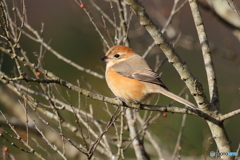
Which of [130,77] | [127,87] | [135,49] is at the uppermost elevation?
[135,49]

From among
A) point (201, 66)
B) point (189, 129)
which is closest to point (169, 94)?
point (189, 129)

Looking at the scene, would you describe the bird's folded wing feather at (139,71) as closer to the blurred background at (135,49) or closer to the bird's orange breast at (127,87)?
the bird's orange breast at (127,87)

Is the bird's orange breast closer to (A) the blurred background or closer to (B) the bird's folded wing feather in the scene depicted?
(B) the bird's folded wing feather

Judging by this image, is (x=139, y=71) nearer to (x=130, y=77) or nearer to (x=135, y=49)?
(x=130, y=77)

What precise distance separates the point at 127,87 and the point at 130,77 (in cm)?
16

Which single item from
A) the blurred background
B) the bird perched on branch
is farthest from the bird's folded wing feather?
the blurred background

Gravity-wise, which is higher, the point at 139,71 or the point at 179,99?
the point at 139,71

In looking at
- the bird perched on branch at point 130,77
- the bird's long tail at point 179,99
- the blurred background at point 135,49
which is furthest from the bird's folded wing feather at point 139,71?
the blurred background at point 135,49

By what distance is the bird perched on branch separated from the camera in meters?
4.09

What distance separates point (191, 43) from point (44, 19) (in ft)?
17.0

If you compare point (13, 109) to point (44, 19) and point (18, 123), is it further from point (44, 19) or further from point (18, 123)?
point (44, 19)

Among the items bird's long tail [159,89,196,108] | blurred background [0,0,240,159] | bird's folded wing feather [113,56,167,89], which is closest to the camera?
bird's long tail [159,89,196,108]

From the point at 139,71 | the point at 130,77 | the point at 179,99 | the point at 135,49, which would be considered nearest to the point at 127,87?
the point at 130,77

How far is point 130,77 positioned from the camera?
14.0ft
